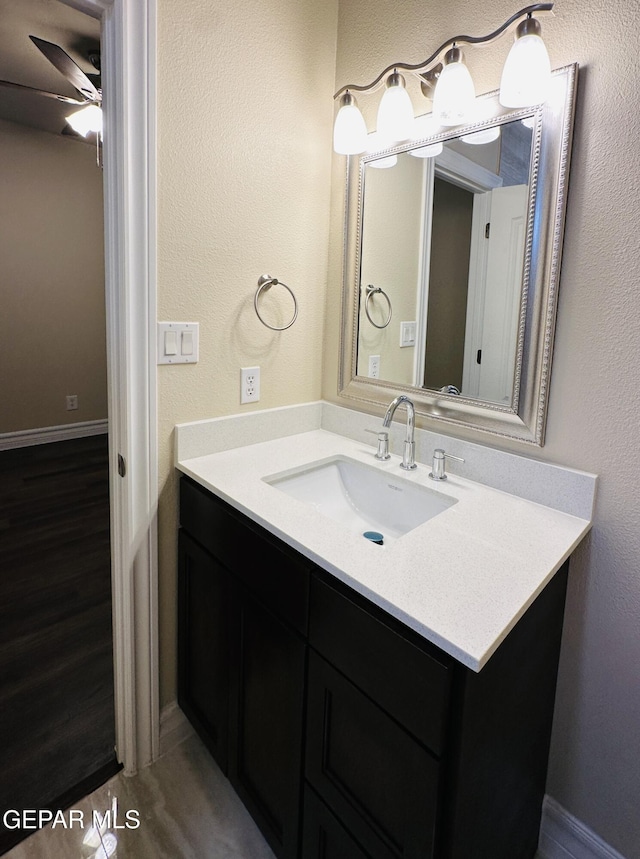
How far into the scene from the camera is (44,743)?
4.87ft

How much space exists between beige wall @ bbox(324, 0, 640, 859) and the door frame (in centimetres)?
81

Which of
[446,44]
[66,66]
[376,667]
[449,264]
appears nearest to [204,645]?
[376,667]

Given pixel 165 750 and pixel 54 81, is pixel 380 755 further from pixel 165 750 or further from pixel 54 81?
pixel 54 81

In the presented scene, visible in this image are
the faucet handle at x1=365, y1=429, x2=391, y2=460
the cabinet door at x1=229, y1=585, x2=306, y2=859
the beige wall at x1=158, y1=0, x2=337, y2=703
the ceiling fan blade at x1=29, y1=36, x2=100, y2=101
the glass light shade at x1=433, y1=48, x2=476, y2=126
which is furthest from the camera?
the ceiling fan blade at x1=29, y1=36, x2=100, y2=101

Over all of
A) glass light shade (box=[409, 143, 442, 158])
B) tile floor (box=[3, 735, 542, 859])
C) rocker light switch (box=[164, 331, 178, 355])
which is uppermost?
glass light shade (box=[409, 143, 442, 158])

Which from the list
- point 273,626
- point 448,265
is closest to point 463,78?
point 448,265

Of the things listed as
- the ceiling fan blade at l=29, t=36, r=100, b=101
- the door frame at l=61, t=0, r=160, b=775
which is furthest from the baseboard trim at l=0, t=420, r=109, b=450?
the door frame at l=61, t=0, r=160, b=775

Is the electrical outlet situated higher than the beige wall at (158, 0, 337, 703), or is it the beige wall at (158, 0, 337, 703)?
the beige wall at (158, 0, 337, 703)

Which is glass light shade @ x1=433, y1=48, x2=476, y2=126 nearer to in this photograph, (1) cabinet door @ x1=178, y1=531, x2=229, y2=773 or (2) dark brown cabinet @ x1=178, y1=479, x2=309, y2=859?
(2) dark brown cabinet @ x1=178, y1=479, x2=309, y2=859

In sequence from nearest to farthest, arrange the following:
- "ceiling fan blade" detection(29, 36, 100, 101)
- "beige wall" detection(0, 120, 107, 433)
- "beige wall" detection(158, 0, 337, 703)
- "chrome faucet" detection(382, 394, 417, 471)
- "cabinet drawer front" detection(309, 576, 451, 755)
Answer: "cabinet drawer front" detection(309, 576, 451, 755)
"beige wall" detection(158, 0, 337, 703)
"chrome faucet" detection(382, 394, 417, 471)
"ceiling fan blade" detection(29, 36, 100, 101)
"beige wall" detection(0, 120, 107, 433)

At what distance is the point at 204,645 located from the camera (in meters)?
1.37

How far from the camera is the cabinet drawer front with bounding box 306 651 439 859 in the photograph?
2.58 ft

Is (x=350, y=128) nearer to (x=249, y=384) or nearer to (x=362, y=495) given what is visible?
(x=249, y=384)

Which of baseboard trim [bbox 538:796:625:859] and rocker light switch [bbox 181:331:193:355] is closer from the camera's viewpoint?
baseboard trim [bbox 538:796:625:859]
